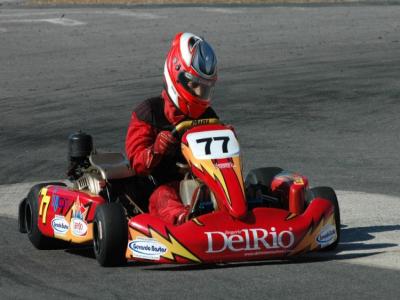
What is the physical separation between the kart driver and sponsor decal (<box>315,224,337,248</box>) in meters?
0.93

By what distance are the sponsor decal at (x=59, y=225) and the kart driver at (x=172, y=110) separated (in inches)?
21.5

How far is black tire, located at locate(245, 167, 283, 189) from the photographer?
8083 mm

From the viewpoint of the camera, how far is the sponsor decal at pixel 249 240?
698 centimetres

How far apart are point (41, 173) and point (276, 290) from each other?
15.1 feet

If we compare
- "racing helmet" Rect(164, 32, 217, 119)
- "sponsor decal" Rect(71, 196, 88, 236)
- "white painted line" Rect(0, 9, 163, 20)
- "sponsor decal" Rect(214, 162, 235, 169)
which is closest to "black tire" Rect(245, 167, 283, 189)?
"racing helmet" Rect(164, 32, 217, 119)

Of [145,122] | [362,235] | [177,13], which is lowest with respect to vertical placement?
[177,13]

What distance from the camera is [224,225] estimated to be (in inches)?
→ 279

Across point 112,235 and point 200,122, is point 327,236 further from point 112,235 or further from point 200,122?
point 112,235

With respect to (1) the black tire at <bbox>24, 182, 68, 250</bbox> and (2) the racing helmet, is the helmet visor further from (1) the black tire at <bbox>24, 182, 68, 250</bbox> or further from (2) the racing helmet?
(1) the black tire at <bbox>24, 182, 68, 250</bbox>

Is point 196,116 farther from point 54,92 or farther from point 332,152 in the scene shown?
point 54,92

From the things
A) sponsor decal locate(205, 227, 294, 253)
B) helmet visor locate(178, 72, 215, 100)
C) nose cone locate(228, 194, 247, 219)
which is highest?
helmet visor locate(178, 72, 215, 100)

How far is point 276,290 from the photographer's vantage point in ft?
21.2

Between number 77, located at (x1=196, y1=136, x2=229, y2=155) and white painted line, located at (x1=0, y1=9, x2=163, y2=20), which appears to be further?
white painted line, located at (x1=0, y1=9, x2=163, y2=20)

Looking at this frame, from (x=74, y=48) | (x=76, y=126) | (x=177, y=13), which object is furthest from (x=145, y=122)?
(x=177, y=13)
